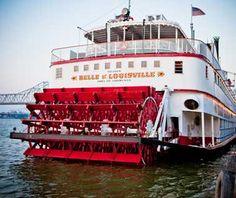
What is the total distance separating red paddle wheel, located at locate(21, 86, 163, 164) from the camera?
7.75 meters

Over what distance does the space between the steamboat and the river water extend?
0.46 m

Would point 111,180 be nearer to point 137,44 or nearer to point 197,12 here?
point 137,44

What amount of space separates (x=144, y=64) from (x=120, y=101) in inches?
74.2

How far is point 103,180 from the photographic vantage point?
252 inches

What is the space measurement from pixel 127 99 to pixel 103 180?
2895mm

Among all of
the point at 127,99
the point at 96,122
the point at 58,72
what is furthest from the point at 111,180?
the point at 58,72

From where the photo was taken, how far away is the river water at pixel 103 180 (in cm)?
557

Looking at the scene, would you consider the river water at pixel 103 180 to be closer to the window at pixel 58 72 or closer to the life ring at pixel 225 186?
the life ring at pixel 225 186

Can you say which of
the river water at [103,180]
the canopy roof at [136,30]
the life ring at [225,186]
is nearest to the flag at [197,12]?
the canopy roof at [136,30]

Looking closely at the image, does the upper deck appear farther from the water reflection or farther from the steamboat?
the water reflection

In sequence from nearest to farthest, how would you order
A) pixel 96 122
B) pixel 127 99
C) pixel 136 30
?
pixel 96 122
pixel 127 99
pixel 136 30

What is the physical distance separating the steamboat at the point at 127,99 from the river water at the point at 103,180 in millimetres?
456

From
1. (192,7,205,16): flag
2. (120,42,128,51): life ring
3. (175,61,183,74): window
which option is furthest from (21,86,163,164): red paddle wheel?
(192,7,205,16): flag

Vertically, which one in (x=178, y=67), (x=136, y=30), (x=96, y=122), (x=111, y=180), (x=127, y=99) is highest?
(x=136, y=30)
